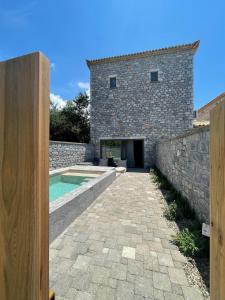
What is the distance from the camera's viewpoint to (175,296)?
1.56 metres

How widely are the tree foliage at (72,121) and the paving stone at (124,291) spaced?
13.4 meters

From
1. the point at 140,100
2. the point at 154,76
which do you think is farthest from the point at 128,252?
the point at 154,76

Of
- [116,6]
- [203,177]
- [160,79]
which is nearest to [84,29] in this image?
[116,6]

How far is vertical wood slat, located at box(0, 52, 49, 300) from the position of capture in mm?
557

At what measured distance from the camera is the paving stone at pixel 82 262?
191 cm

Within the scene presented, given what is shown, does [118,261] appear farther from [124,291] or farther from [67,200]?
[67,200]

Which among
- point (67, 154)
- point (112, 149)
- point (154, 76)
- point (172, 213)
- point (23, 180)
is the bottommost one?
point (172, 213)

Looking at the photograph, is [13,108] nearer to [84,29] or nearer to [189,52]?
[84,29]

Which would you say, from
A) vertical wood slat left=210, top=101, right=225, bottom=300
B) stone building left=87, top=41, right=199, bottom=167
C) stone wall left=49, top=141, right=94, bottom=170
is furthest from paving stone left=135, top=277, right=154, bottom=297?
stone building left=87, top=41, right=199, bottom=167

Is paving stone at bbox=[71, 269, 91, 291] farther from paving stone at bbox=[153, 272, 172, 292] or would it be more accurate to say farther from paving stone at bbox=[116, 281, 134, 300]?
paving stone at bbox=[153, 272, 172, 292]

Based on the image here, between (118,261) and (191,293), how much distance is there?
2.86ft

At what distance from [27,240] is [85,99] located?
53.4 feet

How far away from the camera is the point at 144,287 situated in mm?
1658

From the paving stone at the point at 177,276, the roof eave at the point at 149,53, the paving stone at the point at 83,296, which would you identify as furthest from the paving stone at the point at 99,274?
the roof eave at the point at 149,53
